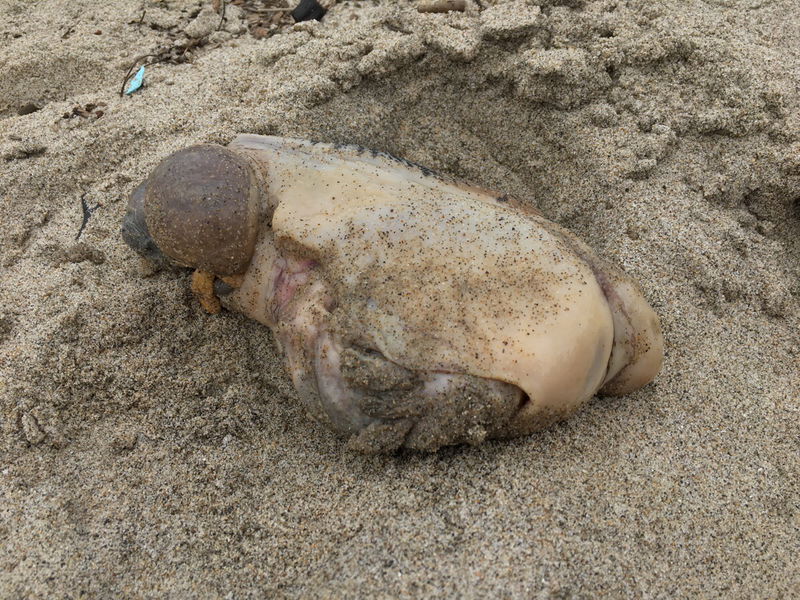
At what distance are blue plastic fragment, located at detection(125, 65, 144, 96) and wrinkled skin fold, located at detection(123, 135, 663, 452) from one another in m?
1.22

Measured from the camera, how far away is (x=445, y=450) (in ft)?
6.79

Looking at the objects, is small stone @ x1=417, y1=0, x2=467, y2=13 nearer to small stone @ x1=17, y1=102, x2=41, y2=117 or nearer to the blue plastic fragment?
the blue plastic fragment

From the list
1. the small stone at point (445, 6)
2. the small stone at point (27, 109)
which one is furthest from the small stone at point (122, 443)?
the small stone at point (445, 6)

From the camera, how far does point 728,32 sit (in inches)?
119

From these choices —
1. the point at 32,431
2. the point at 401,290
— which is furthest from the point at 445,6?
the point at 32,431

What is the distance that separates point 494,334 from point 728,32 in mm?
2266

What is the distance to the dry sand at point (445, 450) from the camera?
187cm

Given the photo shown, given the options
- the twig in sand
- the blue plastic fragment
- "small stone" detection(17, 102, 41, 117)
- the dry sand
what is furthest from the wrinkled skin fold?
"small stone" detection(17, 102, 41, 117)

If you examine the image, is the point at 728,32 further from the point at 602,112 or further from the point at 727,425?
the point at 727,425

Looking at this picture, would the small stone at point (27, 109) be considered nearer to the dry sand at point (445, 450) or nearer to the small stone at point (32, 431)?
the dry sand at point (445, 450)

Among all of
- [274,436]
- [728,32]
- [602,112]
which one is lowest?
[274,436]

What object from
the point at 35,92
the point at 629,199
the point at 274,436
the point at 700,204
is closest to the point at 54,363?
the point at 274,436

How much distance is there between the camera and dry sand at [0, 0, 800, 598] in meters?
1.87

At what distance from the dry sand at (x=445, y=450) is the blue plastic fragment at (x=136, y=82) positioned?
5cm
